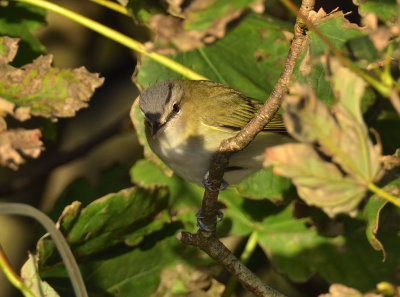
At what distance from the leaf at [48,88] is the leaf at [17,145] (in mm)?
455

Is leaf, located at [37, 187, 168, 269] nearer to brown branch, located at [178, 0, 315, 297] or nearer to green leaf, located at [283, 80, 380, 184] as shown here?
brown branch, located at [178, 0, 315, 297]

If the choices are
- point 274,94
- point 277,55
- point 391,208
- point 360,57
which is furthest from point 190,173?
point 360,57

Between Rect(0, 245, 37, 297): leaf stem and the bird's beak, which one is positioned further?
the bird's beak

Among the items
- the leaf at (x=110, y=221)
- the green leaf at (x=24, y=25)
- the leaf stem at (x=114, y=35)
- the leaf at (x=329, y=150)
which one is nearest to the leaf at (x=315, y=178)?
the leaf at (x=329, y=150)

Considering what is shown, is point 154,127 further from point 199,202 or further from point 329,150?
point 329,150

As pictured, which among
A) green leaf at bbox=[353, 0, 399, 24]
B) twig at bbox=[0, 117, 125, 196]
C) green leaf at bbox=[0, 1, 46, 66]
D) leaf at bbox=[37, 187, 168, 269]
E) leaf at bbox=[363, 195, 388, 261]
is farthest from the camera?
twig at bbox=[0, 117, 125, 196]

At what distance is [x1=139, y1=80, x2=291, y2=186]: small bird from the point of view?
2.71m

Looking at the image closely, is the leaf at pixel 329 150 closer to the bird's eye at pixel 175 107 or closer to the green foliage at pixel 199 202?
the green foliage at pixel 199 202

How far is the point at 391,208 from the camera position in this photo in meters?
2.69

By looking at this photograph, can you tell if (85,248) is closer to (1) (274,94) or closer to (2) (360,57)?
(1) (274,94)

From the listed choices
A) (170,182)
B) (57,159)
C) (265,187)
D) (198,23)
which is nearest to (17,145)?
(198,23)

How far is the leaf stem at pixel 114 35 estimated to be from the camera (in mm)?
2553

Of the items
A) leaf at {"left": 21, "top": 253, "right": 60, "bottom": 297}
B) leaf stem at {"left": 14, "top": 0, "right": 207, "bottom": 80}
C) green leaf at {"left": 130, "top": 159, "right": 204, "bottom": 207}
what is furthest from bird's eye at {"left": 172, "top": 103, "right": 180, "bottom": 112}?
leaf at {"left": 21, "top": 253, "right": 60, "bottom": 297}

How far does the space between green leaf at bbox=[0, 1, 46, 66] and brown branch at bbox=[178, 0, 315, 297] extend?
1173 millimetres
